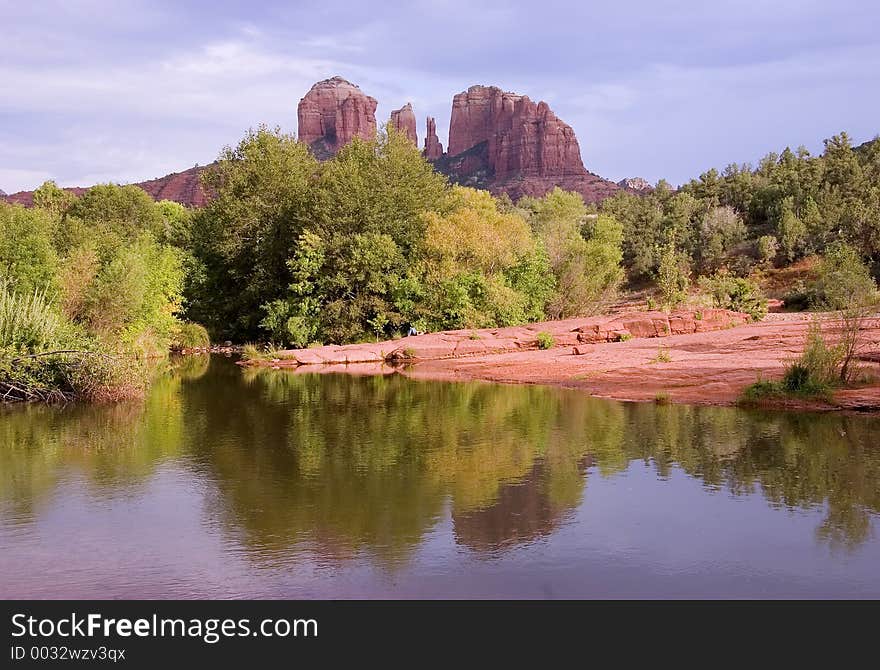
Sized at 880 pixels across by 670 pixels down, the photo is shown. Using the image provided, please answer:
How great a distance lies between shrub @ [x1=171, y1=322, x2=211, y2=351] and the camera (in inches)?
1563

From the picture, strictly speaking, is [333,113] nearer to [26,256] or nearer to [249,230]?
[249,230]

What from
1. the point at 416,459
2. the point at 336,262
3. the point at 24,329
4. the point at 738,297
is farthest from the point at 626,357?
the point at 24,329

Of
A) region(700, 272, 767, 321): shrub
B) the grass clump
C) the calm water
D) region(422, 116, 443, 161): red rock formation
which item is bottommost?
the calm water

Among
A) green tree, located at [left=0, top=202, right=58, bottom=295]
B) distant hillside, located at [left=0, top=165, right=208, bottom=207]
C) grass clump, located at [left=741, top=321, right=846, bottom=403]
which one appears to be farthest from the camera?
distant hillside, located at [left=0, top=165, right=208, bottom=207]

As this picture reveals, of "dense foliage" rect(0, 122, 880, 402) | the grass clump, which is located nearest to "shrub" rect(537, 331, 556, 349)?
"dense foliage" rect(0, 122, 880, 402)

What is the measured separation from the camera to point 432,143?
16388 centimetres

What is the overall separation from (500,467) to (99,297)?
22.8 metres

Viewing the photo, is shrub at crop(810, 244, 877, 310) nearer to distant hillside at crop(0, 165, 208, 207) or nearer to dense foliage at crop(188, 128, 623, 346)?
dense foliage at crop(188, 128, 623, 346)

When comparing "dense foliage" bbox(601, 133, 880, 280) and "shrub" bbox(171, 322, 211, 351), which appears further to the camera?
"dense foliage" bbox(601, 133, 880, 280)

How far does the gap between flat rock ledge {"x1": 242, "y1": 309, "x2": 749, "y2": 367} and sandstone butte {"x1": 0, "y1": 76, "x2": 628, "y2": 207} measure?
8460cm

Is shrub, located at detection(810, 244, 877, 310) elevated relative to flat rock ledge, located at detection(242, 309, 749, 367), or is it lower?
elevated

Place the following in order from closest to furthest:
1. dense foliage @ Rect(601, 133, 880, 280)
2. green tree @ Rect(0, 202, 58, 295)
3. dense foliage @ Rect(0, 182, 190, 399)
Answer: dense foliage @ Rect(0, 182, 190, 399), green tree @ Rect(0, 202, 58, 295), dense foliage @ Rect(601, 133, 880, 280)

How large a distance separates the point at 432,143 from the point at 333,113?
837 inches
